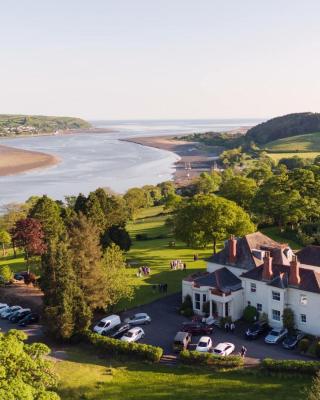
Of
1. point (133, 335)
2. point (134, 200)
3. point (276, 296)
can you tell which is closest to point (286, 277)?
point (276, 296)

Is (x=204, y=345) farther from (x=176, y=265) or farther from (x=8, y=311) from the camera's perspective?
(x=176, y=265)

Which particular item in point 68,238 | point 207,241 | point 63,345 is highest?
point 68,238

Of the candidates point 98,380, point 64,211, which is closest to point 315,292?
point 98,380

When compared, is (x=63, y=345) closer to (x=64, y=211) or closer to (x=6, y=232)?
(x=64, y=211)

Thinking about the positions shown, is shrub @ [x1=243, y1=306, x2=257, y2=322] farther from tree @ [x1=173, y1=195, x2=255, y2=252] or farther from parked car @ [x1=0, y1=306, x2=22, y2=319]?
parked car @ [x1=0, y1=306, x2=22, y2=319]

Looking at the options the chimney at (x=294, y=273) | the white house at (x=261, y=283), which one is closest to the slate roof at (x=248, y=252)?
the white house at (x=261, y=283)

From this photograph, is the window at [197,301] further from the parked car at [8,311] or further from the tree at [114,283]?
the parked car at [8,311]
